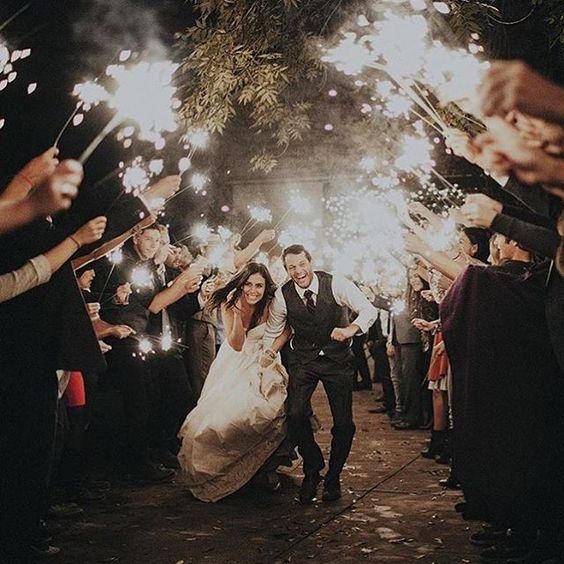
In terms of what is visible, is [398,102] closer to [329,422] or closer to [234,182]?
[329,422]

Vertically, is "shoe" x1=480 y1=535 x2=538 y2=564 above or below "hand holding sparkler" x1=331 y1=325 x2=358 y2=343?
below

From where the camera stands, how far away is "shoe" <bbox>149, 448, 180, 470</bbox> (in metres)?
8.61

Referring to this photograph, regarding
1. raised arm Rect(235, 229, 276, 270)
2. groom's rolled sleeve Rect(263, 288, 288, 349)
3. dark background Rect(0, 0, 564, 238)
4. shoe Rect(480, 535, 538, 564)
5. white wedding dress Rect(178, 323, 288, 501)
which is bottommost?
shoe Rect(480, 535, 538, 564)

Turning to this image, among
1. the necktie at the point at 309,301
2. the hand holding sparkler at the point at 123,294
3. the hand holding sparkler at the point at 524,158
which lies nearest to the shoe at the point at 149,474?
the hand holding sparkler at the point at 123,294

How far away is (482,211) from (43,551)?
4240 millimetres

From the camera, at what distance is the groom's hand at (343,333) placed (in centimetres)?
714

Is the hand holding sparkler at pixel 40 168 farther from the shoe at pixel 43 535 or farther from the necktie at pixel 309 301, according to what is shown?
the necktie at pixel 309 301

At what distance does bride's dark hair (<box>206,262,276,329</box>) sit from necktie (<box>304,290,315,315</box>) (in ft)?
2.67

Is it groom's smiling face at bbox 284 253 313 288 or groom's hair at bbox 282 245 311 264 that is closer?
groom's smiling face at bbox 284 253 313 288

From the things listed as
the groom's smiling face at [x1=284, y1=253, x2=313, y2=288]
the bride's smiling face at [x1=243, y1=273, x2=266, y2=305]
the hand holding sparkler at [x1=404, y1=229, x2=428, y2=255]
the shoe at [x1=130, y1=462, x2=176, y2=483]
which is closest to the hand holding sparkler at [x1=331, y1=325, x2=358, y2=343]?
the groom's smiling face at [x1=284, y1=253, x2=313, y2=288]

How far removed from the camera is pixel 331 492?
7.19m

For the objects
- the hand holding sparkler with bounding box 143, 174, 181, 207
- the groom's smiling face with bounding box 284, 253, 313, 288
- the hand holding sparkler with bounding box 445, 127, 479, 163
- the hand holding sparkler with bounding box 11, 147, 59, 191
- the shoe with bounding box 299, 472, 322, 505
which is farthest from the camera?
the groom's smiling face with bounding box 284, 253, 313, 288

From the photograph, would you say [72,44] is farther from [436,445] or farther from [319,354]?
[436,445]

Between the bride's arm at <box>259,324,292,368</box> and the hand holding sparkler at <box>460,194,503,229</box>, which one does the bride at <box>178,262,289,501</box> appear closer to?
the bride's arm at <box>259,324,292,368</box>
